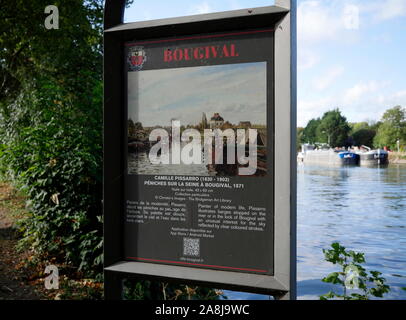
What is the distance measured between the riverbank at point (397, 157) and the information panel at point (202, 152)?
5848 centimetres

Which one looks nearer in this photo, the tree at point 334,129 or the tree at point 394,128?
the tree at point 394,128

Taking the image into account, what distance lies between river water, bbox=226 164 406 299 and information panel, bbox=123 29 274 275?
1.32 m

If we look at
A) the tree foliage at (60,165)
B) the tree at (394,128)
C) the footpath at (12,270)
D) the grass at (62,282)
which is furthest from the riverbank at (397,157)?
the grass at (62,282)

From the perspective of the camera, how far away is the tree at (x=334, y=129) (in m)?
73.5

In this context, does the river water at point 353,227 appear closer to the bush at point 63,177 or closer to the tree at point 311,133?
the bush at point 63,177

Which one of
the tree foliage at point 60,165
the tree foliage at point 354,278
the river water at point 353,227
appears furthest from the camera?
the river water at point 353,227

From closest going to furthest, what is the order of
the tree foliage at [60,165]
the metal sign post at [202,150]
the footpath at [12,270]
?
the metal sign post at [202,150]
the footpath at [12,270]
the tree foliage at [60,165]

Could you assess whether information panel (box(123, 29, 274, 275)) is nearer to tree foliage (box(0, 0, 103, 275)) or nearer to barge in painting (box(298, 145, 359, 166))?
tree foliage (box(0, 0, 103, 275))

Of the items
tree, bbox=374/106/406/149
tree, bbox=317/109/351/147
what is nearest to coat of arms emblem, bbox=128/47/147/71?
Result: tree, bbox=374/106/406/149

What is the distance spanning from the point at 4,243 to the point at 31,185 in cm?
248

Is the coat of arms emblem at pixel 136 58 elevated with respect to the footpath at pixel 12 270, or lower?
elevated

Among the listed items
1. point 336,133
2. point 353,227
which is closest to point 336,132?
point 336,133

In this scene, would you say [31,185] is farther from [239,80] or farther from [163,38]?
[239,80]

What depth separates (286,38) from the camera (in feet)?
7.45
